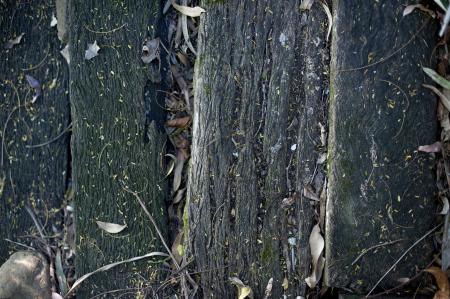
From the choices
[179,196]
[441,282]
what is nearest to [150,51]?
[179,196]

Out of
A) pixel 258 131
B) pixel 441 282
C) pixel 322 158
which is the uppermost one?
pixel 258 131

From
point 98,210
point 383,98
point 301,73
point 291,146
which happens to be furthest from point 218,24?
point 98,210

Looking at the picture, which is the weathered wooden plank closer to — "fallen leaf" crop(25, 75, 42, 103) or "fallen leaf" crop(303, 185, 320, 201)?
"fallen leaf" crop(303, 185, 320, 201)

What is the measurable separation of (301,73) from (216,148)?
48 centimetres

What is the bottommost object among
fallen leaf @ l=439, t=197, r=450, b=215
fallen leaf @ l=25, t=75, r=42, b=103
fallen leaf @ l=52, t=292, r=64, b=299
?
fallen leaf @ l=52, t=292, r=64, b=299

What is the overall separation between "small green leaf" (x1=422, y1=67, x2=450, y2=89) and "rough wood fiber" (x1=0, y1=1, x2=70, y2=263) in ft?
5.29

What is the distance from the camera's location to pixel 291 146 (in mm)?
2328

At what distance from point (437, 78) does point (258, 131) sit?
2.50 feet

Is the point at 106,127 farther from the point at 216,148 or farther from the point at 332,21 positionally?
the point at 332,21

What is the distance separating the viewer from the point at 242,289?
2318mm

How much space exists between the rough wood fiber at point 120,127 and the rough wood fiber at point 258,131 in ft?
0.81

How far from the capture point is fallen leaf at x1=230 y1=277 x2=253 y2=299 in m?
2.31

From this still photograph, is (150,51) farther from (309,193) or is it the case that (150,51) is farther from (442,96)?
(442,96)

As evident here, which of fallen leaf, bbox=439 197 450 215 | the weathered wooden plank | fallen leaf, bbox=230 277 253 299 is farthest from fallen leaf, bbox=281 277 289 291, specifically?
fallen leaf, bbox=439 197 450 215
